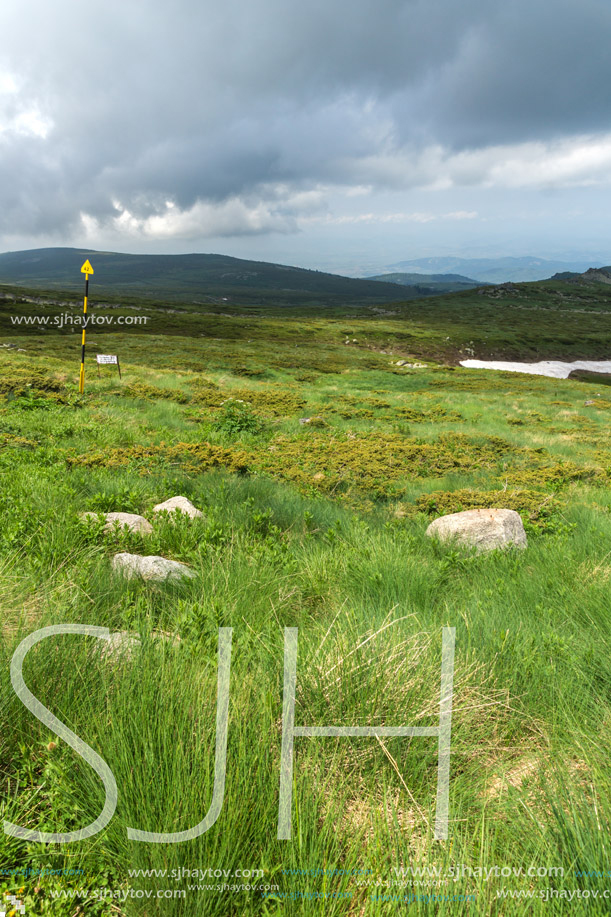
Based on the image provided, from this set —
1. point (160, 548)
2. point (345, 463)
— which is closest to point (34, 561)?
point (160, 548)

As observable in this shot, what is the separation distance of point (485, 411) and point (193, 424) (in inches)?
545

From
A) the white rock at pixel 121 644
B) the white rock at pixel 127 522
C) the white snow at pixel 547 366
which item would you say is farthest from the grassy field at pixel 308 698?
the white snow at pixel 547 366

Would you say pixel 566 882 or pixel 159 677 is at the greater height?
pixel 159 677

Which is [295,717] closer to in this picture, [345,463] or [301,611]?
[301,611]

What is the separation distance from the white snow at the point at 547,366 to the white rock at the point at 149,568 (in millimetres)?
59201

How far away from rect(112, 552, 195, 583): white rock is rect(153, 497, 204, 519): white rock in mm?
1272

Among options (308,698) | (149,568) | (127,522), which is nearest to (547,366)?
(127,522)

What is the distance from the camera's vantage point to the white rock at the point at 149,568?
3.67 m

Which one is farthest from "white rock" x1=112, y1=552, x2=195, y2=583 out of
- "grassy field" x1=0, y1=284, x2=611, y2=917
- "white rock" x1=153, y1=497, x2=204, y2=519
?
"white rock" x1=153, y1=497, x2=204, y2=519

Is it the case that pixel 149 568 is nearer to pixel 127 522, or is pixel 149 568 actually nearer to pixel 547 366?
pixel 127 522

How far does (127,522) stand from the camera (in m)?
4.89

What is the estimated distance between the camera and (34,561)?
11.5 feet

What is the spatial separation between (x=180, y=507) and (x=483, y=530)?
3.52 metres

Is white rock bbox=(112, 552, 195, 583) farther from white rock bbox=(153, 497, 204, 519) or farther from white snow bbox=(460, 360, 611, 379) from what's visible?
white snow bbox=(460, 360, 611, 379)
